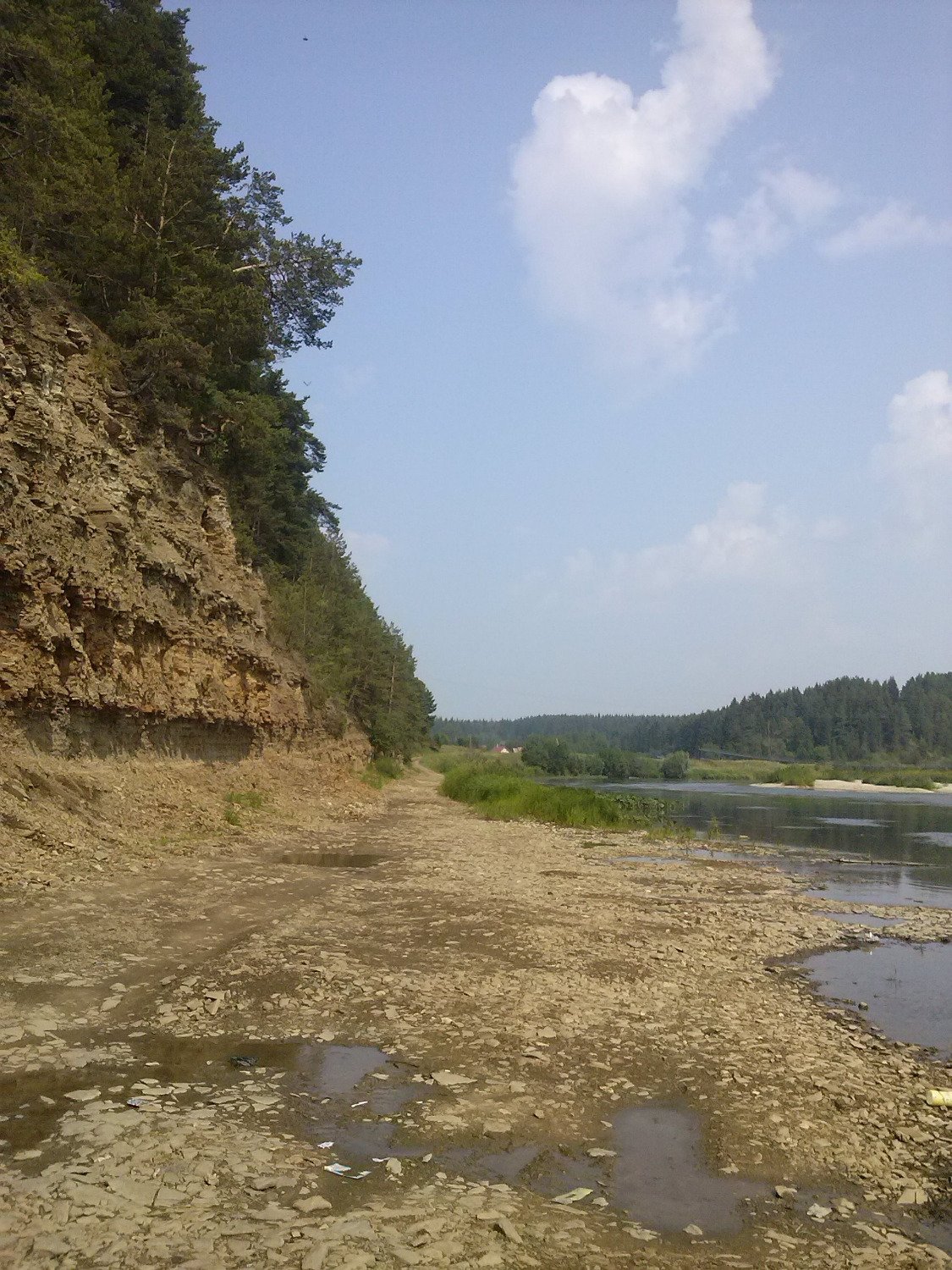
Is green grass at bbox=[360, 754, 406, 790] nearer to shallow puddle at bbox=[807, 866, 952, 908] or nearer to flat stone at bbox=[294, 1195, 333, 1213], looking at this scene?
shallow puddle at bbox=[807, 866, 952, 908]

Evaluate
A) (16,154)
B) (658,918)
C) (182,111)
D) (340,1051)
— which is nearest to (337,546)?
(182,111)

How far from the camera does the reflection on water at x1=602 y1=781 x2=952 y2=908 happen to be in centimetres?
→ 2425

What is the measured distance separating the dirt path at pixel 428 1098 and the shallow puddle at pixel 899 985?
676 millimetres

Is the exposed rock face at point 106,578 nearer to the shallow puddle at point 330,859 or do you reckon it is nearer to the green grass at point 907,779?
the shallow puddle at point 330,859

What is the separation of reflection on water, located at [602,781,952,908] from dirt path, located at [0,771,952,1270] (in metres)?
11.6

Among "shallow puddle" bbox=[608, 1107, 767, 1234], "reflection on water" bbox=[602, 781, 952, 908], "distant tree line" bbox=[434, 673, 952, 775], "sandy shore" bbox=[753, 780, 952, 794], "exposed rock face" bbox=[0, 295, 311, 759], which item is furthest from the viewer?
"distant tree line" bbox=[434, 673, 952, 775]

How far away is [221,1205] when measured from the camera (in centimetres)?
496

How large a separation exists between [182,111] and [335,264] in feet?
27.0

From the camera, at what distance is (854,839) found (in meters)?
40.3

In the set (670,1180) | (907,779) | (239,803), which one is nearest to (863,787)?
(907,779)

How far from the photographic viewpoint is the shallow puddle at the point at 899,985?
10.5 metres

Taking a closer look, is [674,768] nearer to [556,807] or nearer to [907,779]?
[907,779]

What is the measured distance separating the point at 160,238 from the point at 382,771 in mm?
42081

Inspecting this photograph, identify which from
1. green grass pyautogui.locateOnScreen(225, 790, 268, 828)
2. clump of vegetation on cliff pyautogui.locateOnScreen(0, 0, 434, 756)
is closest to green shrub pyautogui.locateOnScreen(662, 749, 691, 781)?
clump of vegetation on cliff pyautogui.locateOnScreen(0, 0, 434, 756)
